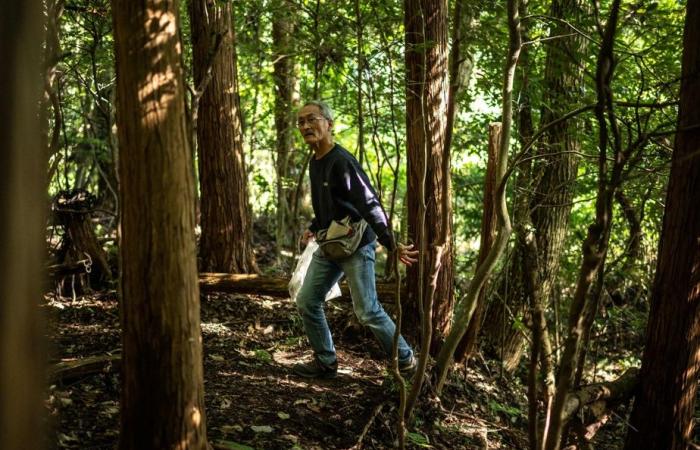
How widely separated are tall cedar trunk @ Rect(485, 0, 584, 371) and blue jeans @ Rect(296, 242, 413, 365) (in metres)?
2.07

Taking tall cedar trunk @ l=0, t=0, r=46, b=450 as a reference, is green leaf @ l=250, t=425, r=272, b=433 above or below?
below

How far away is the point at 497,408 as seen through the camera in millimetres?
6234

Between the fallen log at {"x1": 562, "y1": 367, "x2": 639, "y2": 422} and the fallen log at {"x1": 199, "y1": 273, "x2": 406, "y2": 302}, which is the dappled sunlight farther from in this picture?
the fallen log at {"x1": 199, "y1": 273, "x2": 406, "y2": 302}

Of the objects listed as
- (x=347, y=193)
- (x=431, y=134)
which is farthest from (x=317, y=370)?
(x=431, y=134)

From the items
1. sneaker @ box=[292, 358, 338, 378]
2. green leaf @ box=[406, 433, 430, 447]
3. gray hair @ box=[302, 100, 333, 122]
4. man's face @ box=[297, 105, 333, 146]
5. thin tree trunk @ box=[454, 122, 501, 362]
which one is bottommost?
Answer: green leaf @ box=[406, 433, 430, 447]

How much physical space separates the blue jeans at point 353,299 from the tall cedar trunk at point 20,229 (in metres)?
3.49

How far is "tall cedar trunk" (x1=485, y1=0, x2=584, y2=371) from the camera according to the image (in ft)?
23.5

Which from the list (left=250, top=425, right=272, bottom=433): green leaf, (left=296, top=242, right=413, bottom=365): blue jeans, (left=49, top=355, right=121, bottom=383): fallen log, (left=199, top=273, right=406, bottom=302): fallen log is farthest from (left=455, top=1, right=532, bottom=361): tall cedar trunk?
(left=49, top=355, right=121, bottom=383): fallen log

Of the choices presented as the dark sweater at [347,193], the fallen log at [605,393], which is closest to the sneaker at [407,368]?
the dark sweater at [347,193]

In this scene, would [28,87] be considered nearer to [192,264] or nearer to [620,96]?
[192,264]

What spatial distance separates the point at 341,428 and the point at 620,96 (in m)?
5.16

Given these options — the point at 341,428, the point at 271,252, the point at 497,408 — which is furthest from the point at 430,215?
the point at 271,252

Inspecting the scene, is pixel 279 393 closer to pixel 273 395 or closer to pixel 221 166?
pixel 273 395

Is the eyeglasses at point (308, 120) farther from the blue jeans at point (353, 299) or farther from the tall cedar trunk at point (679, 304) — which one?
the tall cedar trunk at point (679, 304)
